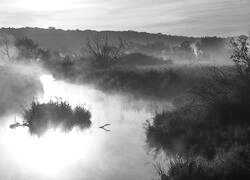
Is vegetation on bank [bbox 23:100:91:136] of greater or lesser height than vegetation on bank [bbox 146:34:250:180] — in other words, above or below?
below

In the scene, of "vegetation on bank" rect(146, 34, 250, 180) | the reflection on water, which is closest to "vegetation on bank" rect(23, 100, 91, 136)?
the reflection on water

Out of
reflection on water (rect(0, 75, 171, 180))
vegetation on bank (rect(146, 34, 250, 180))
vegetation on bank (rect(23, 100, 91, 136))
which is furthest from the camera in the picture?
vegetation on bank (rect(23, 100, 91, 136))

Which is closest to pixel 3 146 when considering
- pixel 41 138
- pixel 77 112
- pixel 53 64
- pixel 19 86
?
pixel 41 138

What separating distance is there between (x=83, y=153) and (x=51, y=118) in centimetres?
688

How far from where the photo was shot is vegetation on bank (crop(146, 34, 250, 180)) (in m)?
13.7

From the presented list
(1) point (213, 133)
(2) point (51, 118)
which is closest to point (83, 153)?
(1) point (213, 133)

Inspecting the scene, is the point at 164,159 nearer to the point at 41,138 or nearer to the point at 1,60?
the point at 41,138

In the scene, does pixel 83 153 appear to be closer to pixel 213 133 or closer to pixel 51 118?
pixel 213 133

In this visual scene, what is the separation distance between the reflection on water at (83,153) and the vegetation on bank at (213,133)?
4.52ft

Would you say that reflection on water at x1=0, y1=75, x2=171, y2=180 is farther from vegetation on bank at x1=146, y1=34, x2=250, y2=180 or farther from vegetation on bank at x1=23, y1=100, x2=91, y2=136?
vegetation on bank at x1=146, y1=34, x2=250, y2=180

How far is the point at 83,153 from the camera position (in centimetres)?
2064

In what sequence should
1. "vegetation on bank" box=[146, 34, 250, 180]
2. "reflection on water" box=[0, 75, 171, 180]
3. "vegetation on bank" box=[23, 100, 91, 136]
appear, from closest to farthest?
"vegetation on bank" box=[146, 34, 250, 180] < "reflection on water" box=[0, 75, 171, 180] < "vegetation on bank" box=[23, 100, 91, 136]

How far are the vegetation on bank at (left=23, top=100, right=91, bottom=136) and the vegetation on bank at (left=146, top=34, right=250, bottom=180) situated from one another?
5.41 metres

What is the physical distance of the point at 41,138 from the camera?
955 inches
